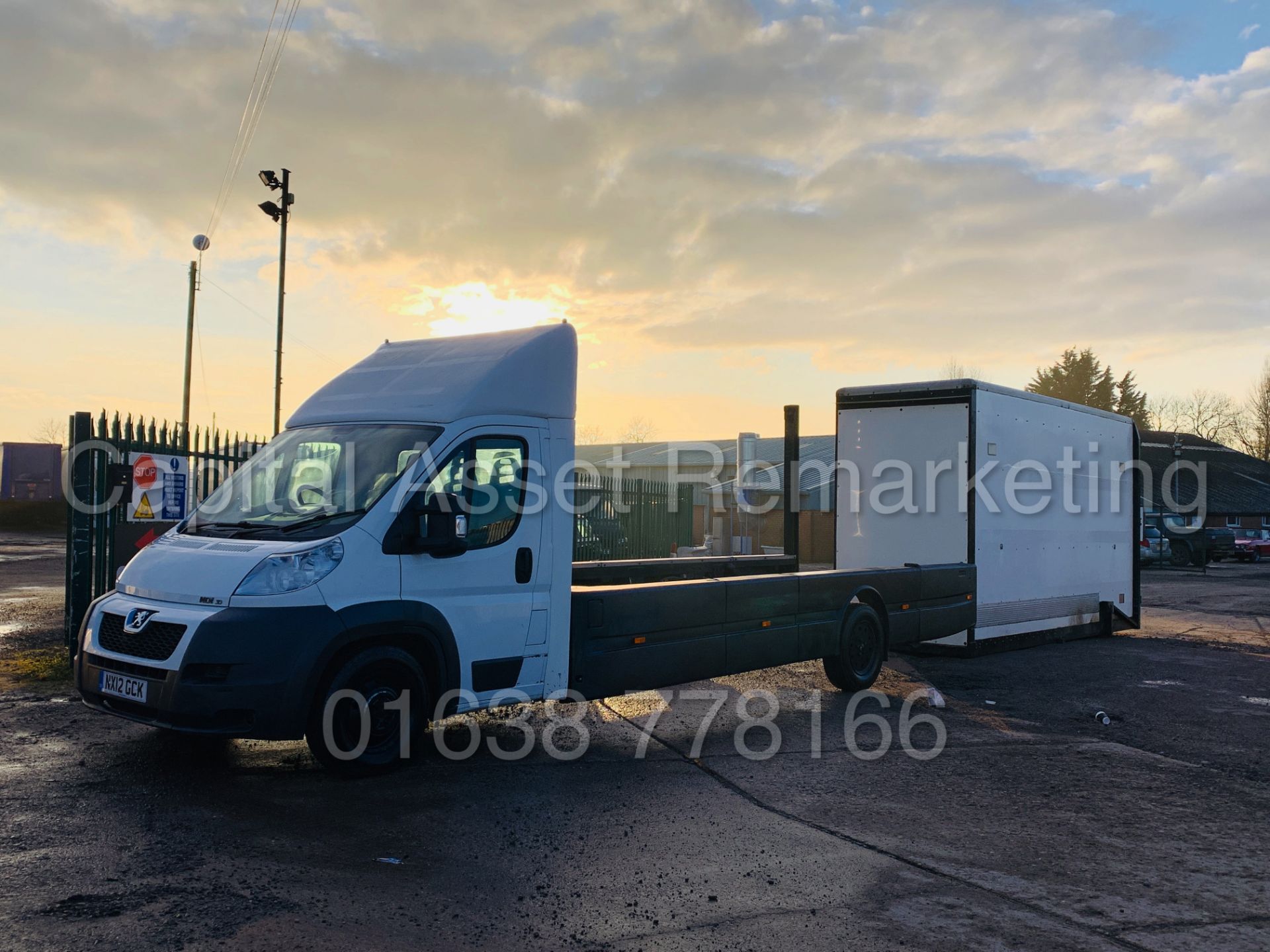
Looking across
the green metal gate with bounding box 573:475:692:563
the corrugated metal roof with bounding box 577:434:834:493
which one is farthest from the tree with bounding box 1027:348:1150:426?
the green metal gate with bounding box 573:475:692:563

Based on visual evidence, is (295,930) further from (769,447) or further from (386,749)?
(769,447)

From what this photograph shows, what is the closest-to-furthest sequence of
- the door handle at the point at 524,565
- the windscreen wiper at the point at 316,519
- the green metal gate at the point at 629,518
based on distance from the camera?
the windscreen wiper at the point at 316,519 < the door handle at the point at 524,565 < the green metal gate at the point at 629,518

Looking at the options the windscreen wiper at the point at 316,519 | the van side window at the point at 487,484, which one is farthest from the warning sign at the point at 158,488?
the van side window at the point at 487,484

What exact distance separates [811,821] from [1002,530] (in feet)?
25.4

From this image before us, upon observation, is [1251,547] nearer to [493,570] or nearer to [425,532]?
[493,570]

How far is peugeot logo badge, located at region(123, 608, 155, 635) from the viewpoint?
582cm

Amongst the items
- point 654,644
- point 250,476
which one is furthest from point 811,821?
point 250,476

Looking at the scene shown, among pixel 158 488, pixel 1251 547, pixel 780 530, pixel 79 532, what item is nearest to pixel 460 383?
pixel 158 488

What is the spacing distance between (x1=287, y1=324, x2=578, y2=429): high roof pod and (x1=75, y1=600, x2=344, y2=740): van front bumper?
1.67 metres

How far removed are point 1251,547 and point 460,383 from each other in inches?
1778

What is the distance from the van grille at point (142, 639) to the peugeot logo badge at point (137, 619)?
0.02 meters

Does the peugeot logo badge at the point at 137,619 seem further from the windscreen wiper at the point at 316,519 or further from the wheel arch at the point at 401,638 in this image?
the wheel arch at the point at 401,638

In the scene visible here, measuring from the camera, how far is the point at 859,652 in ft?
32.5

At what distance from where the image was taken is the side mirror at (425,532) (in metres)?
6.11
